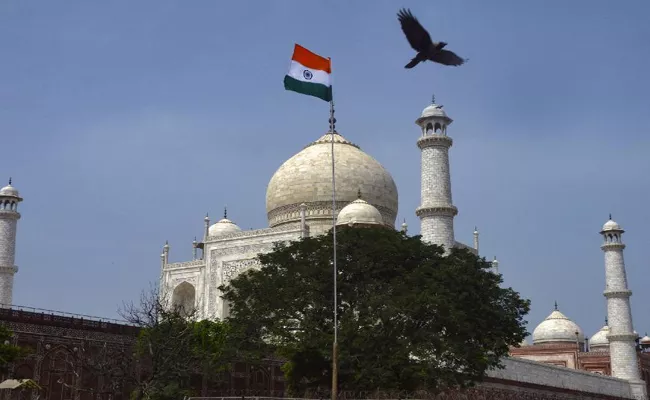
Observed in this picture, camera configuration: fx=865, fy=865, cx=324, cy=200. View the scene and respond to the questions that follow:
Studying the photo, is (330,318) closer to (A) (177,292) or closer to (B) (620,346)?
(A) (177,292)

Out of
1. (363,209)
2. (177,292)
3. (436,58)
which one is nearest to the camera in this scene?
(436,58)

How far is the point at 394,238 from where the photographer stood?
26375mm

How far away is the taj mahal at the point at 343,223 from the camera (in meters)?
37.8

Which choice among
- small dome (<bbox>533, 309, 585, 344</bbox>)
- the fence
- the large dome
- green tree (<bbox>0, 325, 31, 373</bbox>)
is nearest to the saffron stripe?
the fence

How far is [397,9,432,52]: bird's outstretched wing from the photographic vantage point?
15848 millimetres

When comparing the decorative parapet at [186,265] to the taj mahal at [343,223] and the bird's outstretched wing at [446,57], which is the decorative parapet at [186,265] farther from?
the bird's outstretched wing at [446,57]

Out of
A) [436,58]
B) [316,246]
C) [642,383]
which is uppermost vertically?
[436,58]

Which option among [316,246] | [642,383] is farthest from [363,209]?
[642,383]

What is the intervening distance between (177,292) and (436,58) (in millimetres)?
28096

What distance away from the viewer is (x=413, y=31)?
16.0 meters

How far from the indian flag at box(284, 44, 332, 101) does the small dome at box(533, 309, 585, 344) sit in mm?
38515

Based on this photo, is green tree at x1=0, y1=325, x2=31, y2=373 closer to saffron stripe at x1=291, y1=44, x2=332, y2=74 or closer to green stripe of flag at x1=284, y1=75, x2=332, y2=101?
green stripe of flag at x1=284, y1=75, x2=332, y2=101

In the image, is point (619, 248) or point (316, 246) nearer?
point (316, 246)

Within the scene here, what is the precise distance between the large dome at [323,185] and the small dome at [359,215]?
9.56ft
